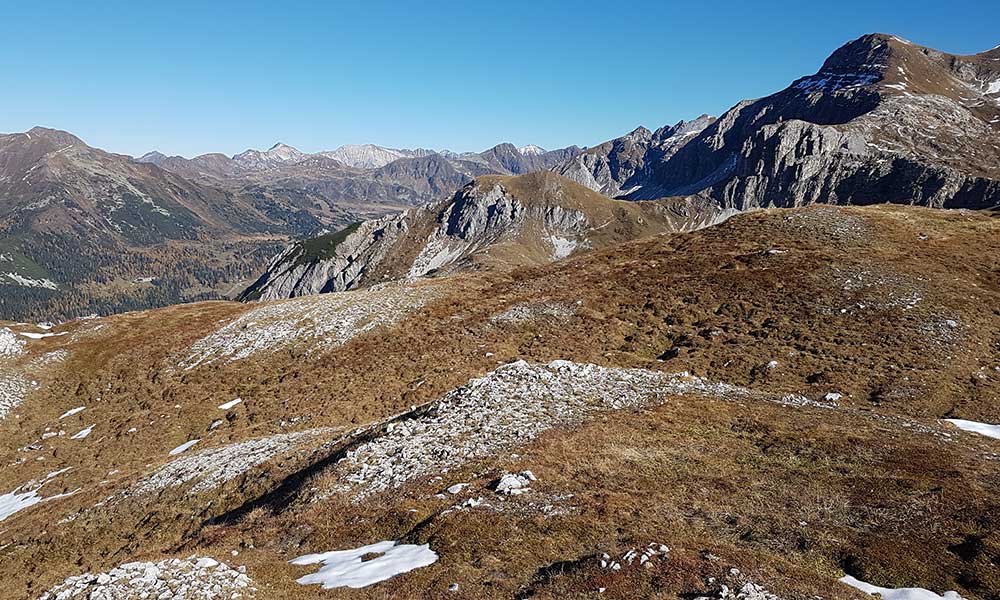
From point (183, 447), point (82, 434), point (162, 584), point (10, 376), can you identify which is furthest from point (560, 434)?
point (10, 376)

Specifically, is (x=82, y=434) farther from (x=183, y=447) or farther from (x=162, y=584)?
(x=162, y=584)

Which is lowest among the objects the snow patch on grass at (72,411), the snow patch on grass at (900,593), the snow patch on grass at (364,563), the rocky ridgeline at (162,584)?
the snow patch on grass at (72,411)

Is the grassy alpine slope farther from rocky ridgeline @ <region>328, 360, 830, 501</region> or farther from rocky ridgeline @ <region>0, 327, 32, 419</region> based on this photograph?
rocky ridgeline @ <region>0, 327, 32, 419</region>

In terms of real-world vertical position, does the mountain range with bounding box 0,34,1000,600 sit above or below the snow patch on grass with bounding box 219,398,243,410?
above

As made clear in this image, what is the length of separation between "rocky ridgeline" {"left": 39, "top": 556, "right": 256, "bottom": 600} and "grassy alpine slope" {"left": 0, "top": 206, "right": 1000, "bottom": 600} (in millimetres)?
289

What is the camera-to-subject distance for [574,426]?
24.3 m

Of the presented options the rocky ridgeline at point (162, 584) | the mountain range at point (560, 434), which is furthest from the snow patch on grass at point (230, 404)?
the rocky ridgeline at point (162, 584)

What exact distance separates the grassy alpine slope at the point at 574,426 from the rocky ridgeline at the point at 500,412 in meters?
0.17

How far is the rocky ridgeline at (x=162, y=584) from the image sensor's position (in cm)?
1347

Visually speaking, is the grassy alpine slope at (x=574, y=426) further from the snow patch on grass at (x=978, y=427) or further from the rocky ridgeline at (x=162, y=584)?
the snow patch on grass at (x=978, y=427)

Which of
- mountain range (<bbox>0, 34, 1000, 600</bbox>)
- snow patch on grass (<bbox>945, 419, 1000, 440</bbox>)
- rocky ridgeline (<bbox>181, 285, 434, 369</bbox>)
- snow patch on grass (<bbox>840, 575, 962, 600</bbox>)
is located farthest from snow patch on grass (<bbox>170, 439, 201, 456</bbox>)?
snow patch on grass (<bbox>945, 419, 1000, 440</bbox>)

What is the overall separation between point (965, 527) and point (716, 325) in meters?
27.6

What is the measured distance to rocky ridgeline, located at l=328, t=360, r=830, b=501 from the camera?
21844 millimetres

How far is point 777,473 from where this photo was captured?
19688 millimetres
